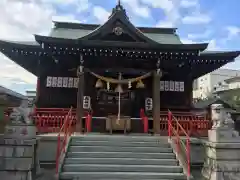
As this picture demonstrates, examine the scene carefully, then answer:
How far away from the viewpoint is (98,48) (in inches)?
494

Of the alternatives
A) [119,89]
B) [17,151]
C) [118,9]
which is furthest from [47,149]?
[118,9]

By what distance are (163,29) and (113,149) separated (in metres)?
14.1

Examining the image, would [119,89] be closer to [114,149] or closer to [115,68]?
[115,68]

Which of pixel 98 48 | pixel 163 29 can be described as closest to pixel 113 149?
pixel 98 48

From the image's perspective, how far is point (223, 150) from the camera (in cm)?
837

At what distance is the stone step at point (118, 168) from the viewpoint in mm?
8289

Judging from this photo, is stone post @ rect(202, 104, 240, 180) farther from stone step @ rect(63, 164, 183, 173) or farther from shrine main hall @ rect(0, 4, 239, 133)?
shrine main hall @ rect(0, 4, 239, 133)

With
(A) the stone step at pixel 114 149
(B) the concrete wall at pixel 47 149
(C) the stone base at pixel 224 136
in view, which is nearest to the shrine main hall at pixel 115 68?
(B) the concrete wall at pixel 47 149

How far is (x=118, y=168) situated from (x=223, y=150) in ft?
11.6

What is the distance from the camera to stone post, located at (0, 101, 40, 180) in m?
7.84

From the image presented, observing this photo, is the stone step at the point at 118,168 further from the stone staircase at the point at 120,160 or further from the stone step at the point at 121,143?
the stone step at the point at 121,143

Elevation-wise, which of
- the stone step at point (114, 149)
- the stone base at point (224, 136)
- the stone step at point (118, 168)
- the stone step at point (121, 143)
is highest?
the stone base at point (224, 136)

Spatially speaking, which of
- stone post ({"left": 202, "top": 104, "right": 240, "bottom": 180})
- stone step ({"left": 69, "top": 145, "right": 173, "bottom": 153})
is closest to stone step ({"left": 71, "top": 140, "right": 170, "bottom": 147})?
stone step ({"left": 69, "top": 145, "right": 173, "bottom": 153})

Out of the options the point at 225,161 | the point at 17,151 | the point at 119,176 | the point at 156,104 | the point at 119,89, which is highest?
the point at 119,89
